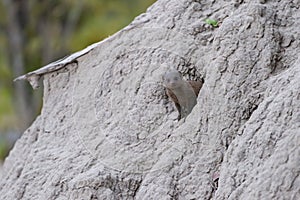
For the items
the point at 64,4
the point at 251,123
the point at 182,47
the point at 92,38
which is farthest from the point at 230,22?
the point at 64,4

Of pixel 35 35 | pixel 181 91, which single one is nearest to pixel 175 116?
pixel 181 91

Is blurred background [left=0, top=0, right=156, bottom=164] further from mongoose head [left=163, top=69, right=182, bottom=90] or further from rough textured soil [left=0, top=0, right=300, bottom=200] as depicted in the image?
mongoose head [left=163, top=69, right=182, bottom=90]

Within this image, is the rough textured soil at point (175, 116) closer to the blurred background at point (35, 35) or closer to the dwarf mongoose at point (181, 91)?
Result: the dwarf mongoose at point (181, 91)

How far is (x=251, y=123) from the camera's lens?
344 centimetres

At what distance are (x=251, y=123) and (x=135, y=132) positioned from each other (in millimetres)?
721

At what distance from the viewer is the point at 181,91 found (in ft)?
12.5

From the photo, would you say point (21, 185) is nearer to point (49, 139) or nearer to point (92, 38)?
point (49, 139)

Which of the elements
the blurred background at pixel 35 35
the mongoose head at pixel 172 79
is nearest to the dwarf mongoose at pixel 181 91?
the mongoose head at pixel 172 79

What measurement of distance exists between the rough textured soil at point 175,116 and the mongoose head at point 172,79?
11 cm

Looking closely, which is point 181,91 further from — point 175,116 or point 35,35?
point 35,35

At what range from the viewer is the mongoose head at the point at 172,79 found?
3.82m

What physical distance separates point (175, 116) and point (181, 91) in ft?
0.47

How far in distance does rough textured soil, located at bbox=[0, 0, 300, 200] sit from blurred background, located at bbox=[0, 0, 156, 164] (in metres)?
12.3

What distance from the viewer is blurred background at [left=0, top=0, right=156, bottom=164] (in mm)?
16891
